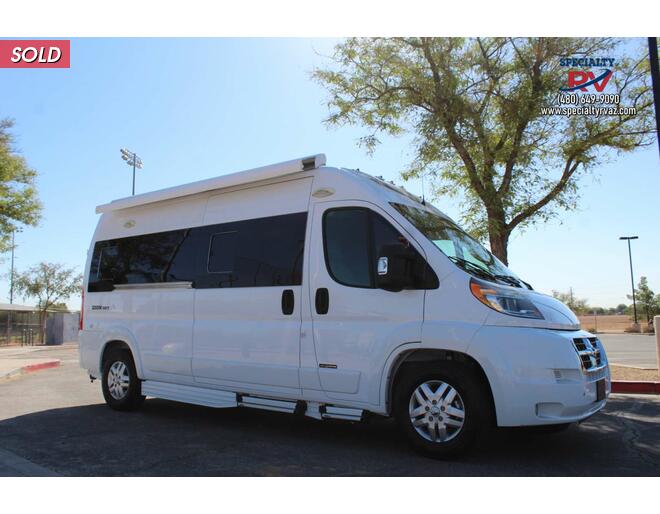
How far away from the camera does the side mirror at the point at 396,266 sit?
191 inches

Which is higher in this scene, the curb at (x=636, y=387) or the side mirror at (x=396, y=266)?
the side mirror at (x=396, y=266)

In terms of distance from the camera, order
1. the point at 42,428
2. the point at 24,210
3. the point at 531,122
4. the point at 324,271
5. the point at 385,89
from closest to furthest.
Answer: the point at 324,271 → the point at 42,428 → the point at 531,122 → the point at 385,89 → the point at 24,210

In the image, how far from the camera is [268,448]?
5305mm

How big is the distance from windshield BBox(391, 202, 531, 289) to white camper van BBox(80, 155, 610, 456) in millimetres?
29

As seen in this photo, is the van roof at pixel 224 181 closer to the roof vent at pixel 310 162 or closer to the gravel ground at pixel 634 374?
the roof vent at pixel 310 162

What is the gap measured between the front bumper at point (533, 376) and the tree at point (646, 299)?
42961mm

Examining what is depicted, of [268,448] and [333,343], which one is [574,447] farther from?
[268,448]

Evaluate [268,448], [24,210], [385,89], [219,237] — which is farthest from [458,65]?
[24,210]

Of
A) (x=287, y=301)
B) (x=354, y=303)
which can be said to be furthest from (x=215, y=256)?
(x=354, y=303)

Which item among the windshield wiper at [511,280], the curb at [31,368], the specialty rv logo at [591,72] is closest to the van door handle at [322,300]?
the windshield wiper at [511,280]

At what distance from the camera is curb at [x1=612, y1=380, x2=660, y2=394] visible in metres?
9.02

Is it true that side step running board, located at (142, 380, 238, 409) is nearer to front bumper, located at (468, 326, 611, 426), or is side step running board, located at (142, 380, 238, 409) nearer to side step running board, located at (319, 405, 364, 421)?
side step running board, located at (319, 405, 364, 421)

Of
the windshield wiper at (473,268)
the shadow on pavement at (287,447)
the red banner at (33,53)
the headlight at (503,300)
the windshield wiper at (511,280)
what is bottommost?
the shadow on pavement at (287,447)

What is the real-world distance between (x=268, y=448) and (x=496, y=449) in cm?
218
